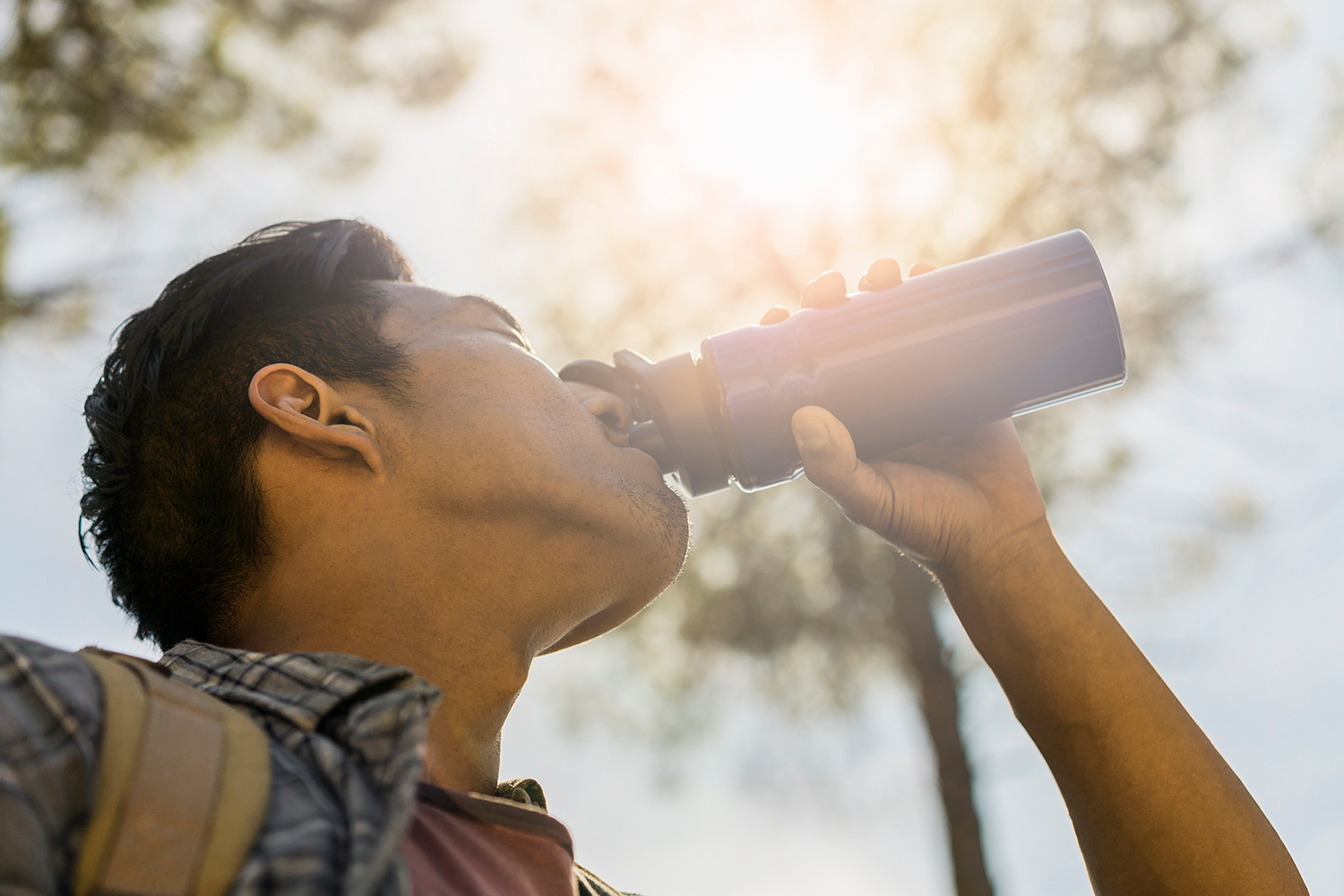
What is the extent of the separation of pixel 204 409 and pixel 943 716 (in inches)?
173

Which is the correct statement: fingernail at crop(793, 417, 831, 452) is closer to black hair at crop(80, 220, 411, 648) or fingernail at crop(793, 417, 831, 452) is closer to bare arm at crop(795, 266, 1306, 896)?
bare arm at crop(795, 266, 1306, 896)

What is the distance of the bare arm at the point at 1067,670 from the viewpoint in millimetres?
1524

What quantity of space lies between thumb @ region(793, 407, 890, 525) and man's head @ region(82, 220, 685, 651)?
0.85ft

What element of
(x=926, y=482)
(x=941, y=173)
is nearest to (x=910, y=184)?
(x=941, y=173)

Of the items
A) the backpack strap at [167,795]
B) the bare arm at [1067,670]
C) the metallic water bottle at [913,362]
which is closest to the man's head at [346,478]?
the metallic water bottle at [913,362]

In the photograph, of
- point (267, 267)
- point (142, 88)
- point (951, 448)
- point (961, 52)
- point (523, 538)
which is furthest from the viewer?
point (961, 52)

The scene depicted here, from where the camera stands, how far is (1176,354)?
473cm

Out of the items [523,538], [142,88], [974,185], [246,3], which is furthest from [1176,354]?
[142,88]

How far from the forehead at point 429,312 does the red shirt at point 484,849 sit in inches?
33.2

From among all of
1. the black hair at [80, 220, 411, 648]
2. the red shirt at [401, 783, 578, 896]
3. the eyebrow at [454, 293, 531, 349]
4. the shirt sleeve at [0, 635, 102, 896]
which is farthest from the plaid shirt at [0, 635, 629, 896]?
the eyebrow at [454, 293, 531, 349]

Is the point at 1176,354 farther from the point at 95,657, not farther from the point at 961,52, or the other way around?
the point at 95,657

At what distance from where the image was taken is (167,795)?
2.59ft

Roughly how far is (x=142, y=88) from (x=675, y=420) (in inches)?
157

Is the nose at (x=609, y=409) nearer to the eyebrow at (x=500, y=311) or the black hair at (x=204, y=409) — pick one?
the eyebrow at (x=500, y=311)
